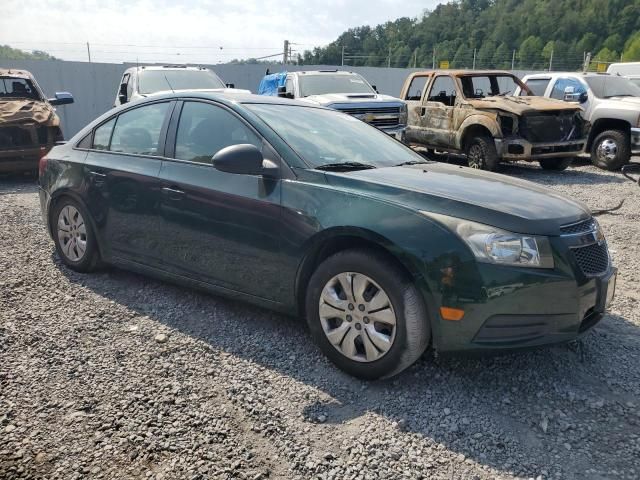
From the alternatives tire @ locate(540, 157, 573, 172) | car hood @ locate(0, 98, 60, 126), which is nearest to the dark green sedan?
car hood @ locate(0, 98, 60, 126)

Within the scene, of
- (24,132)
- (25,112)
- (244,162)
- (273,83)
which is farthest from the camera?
(273,83)

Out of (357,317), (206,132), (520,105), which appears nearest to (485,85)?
(520,105)

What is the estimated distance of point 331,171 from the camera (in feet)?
11.4

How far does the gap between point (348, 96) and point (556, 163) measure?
435 cm

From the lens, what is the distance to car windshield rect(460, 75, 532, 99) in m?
11.2

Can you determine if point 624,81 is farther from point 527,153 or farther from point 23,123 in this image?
point 23,123

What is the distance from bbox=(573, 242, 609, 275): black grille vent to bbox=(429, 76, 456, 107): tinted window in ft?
28.5

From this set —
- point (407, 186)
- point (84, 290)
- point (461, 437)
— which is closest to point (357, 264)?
point (407, 186)

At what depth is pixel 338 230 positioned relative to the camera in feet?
10.4

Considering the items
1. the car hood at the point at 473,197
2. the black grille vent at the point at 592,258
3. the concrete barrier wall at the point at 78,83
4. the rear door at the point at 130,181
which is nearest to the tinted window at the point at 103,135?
the rear door at the point at 130,181

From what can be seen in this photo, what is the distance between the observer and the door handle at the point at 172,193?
12.8 ft

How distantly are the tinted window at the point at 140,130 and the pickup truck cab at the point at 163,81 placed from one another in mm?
6912

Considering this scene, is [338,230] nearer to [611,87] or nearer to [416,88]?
[416,88]

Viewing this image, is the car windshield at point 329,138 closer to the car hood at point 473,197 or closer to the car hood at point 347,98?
the car hood at point 473,197
